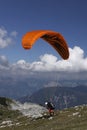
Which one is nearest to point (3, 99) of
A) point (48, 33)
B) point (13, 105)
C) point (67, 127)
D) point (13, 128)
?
point (13, 105)

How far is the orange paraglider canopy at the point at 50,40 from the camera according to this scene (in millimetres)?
31009

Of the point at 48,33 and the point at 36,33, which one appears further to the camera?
the point at 48,33

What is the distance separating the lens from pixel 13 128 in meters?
61.5

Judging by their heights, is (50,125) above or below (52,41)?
below

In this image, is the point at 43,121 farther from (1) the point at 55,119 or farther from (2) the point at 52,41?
(2) the point at 52,41

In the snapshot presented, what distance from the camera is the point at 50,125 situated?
5300 cm

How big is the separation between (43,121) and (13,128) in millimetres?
Answer: 5780

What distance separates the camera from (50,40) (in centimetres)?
3956

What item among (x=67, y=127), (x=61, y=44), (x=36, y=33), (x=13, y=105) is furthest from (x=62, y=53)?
(x=13, y=105)

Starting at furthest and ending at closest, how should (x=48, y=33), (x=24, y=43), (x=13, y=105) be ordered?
(x=13, y=105)
(x=48, y=33)
(x=24, y=43)

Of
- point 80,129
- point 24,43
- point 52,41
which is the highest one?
point 52,41

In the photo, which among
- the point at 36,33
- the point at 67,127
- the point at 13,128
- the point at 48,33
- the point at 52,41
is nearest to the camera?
the point at 36,33

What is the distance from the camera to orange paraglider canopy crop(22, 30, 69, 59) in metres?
31.0

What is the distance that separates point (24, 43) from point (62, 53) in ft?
36.3
